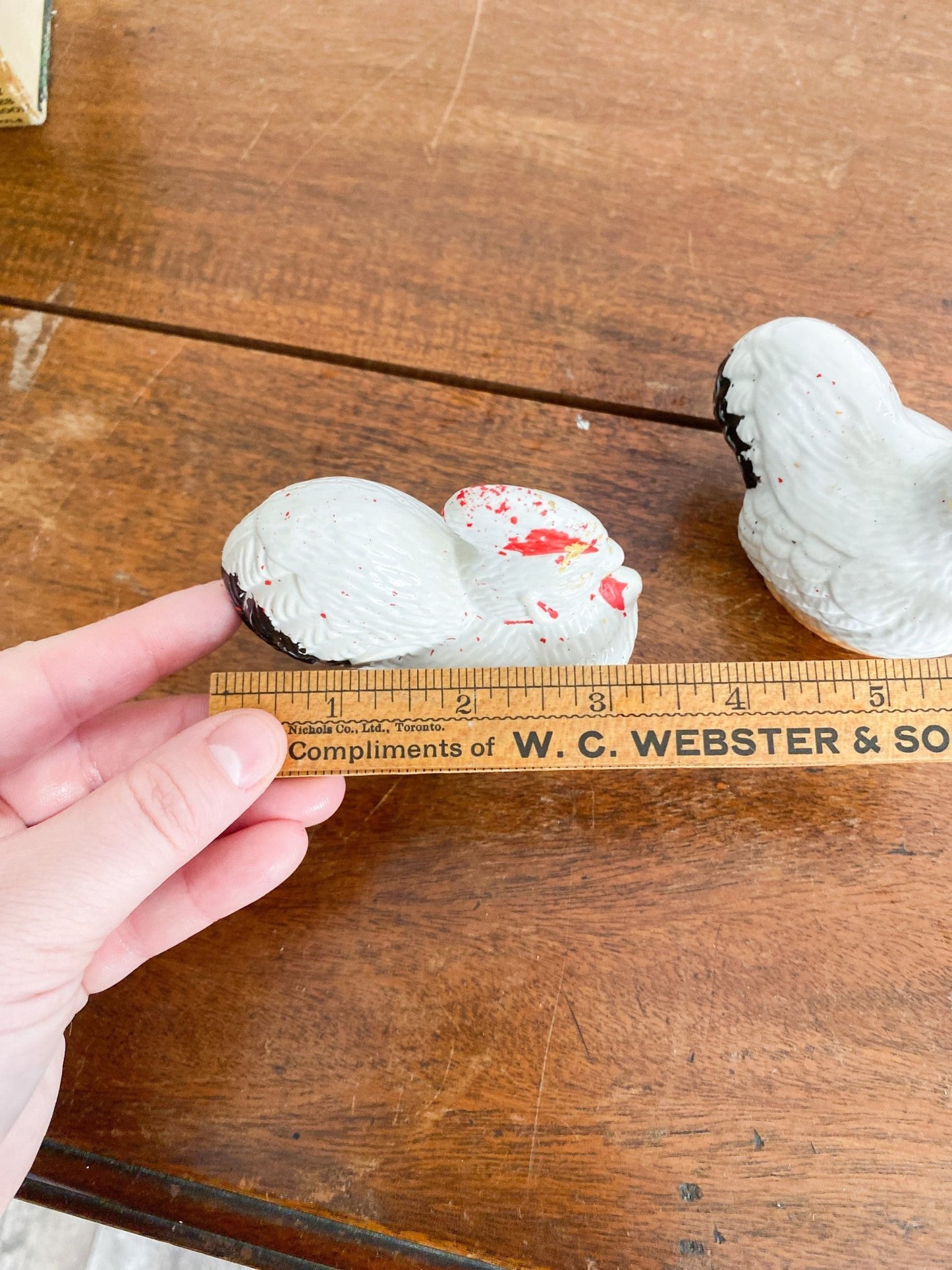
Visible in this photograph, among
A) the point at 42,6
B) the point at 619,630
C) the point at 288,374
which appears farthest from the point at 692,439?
the point at 42,6

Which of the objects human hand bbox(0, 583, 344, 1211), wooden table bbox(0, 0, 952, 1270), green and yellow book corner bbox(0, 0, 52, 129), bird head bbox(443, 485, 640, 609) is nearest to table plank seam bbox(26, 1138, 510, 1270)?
wooden table bbox(0, 0, 952, 1270)

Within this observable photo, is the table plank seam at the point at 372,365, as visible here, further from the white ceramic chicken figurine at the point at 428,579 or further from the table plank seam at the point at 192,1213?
A: the table plank seam at the point at 192,1213

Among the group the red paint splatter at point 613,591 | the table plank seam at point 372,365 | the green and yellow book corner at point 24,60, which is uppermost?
the green and yellow book corner at point 24,60

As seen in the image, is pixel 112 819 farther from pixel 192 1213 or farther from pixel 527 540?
pixel 192 1213

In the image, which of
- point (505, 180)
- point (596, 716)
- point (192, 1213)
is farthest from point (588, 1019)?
point (505, 180)

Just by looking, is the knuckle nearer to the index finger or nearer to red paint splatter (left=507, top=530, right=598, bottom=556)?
the index finger

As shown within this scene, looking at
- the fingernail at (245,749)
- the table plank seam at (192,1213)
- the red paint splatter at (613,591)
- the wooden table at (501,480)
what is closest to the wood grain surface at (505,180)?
the wooden table at (501,480)
